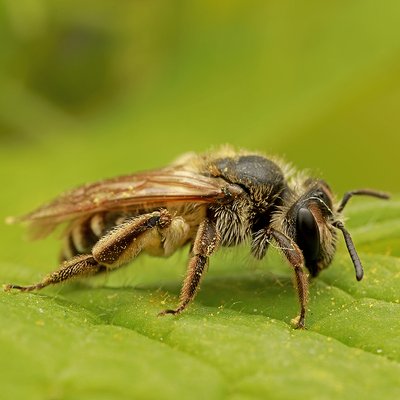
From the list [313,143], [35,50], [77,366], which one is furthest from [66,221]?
[313,143]

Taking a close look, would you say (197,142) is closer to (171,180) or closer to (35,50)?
(35,50)

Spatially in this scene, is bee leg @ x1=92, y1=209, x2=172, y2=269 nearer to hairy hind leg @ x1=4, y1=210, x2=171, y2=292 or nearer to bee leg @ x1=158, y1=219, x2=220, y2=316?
hairy hind leg @ x1=4, y1=210, x2=171, y2=292

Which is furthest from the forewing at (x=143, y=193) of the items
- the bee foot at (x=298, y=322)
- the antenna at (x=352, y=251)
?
the bee foot at (x=298, y=322)

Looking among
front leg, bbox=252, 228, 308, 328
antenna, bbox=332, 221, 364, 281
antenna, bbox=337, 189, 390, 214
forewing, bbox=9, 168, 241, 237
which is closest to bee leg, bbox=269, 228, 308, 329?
front leg, bbox=252, 228, 308, 328

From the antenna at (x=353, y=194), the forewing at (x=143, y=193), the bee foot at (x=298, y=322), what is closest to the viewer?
the bee foot at (x=298, y=322)

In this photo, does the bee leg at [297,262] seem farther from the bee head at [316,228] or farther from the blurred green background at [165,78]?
the blurred green background at [165,78]

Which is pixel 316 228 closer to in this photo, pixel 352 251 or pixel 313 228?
pixel 313 228

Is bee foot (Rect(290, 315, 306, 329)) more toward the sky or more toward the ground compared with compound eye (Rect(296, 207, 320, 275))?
more toward the ground
